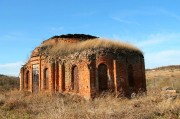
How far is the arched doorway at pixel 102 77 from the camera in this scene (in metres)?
20.5

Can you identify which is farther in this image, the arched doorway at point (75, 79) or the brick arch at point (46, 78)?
the brick arch at point (46, 78)

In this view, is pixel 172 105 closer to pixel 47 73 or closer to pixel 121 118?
pixel 121 118

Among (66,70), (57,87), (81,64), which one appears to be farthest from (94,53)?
(57,87)

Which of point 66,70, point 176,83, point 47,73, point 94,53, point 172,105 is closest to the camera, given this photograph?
point 172,105

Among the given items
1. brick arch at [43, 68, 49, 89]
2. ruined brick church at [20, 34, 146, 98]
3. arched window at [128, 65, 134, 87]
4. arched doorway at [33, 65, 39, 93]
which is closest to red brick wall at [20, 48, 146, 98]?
ruined brick church at [20, 34, 146, 98]

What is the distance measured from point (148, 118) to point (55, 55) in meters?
13.0

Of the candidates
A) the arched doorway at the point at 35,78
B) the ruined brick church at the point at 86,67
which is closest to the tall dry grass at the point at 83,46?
the ruined brick church at the point at 86,67

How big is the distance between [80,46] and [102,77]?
9.89 ft

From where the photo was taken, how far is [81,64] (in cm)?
2094

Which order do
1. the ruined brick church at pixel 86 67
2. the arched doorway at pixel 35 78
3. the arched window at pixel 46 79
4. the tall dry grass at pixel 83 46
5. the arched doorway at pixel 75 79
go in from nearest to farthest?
the ruined brick church at pixel 86 67 < the tall dry grass at pixel 83 46 < the arched doorway at pixel 75 79 < the arched window at pixel 46 79 < the arched doorway at pixel 35 78

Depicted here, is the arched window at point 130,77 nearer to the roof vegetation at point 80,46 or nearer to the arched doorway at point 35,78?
the roof vegetation at point 80,46

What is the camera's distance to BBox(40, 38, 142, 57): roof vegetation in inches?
835

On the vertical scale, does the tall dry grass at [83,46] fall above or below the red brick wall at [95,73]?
above

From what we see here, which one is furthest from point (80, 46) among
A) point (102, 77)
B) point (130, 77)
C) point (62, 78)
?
point (130, 77)
